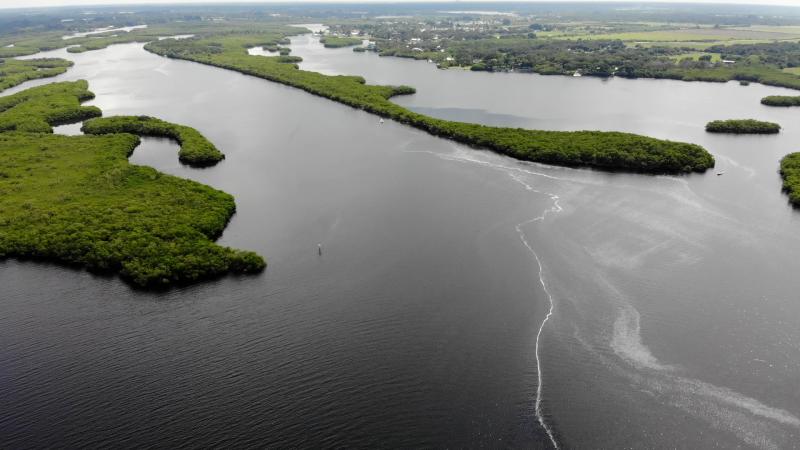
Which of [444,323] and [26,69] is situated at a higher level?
[26,69]

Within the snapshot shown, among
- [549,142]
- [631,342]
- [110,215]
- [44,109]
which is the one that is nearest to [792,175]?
[549,142]

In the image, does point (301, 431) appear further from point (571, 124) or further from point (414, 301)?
point (571, 124)

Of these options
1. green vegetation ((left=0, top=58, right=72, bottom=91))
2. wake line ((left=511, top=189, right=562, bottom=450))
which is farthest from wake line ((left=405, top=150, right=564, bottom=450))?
green vegetation ((left=0, top=58, right=72, bottom=91))

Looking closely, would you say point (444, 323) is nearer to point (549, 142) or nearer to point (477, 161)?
point (477, 161)

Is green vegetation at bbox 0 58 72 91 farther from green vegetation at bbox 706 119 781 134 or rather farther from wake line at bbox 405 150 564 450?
green vegetation at bbox 706 119 781 134

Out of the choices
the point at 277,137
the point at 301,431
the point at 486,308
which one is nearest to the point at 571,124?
the point at 277,137

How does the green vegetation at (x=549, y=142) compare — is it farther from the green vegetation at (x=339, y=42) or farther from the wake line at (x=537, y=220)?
the green vegetation at (x=339, y=42)
